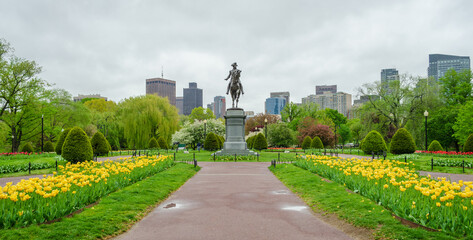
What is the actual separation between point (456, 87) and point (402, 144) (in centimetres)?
2936

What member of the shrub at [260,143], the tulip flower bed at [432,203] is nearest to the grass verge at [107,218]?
the tulip flower bed at [432,203]

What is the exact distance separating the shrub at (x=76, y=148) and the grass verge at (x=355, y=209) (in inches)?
551

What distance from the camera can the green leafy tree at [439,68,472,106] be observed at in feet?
153

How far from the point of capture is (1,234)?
5.34 metres

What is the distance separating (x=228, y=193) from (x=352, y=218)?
484 centimetres

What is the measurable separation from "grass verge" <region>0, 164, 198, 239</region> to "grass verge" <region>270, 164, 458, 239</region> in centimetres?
465

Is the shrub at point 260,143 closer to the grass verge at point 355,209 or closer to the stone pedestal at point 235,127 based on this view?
the stone pedestal at point 235,127

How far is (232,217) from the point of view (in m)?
7.53

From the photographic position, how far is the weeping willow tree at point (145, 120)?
153ft

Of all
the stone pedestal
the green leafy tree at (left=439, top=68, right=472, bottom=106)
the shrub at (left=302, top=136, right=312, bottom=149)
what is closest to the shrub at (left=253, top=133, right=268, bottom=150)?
the shrub at (left=302, top=136, right=312, bottom=149)

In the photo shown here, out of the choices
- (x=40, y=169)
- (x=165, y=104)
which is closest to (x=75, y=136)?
(x=40, y=169)

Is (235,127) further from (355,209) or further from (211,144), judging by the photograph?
(355,209)

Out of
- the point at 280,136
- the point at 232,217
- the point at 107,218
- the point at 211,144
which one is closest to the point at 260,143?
the point at 211,144

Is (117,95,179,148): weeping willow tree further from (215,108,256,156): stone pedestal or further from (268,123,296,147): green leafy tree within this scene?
(215,108,256,156): stone pedestal
